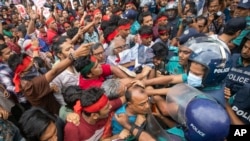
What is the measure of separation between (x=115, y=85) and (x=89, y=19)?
4.55 meters

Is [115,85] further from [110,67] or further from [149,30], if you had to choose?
[149,30]

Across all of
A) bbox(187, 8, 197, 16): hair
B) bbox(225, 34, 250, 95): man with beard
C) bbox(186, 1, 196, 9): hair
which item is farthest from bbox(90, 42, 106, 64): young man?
bbox(186, 1, 196, 9): hair

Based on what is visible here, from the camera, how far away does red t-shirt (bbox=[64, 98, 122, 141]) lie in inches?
90.6

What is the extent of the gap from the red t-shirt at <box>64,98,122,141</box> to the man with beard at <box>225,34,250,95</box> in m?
1.67

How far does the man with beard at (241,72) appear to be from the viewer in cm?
307

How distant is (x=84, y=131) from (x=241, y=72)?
211 centimetres

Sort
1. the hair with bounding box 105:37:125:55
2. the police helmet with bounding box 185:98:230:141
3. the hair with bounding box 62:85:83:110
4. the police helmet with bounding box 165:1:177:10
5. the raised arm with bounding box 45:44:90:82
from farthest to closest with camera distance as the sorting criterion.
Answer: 1. the police helmet with bounding box 165:1:177:10
2. the hair with bounding box 105:37:125:55
3. the hair with bounding box 62:85:83:110
4. the raised arm with bounding box 45:44:90:82
5. the police helmet with bounding box 185:98:230:141

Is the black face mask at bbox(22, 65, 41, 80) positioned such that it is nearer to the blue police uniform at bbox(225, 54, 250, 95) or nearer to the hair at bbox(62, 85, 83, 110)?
the hair at bbox(62, 85, 83, 110)

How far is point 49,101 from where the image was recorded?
3.10 m

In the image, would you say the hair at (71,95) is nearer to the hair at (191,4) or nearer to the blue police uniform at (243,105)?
the blue police uniform at (243,105)

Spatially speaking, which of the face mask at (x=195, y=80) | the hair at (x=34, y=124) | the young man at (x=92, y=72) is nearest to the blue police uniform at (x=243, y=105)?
the face mask at (x=195, y=80)

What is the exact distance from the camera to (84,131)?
236cm

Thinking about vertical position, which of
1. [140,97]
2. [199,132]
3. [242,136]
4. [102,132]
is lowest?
[102,132]

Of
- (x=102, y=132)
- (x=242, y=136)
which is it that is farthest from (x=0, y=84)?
(x=242, y=136)
